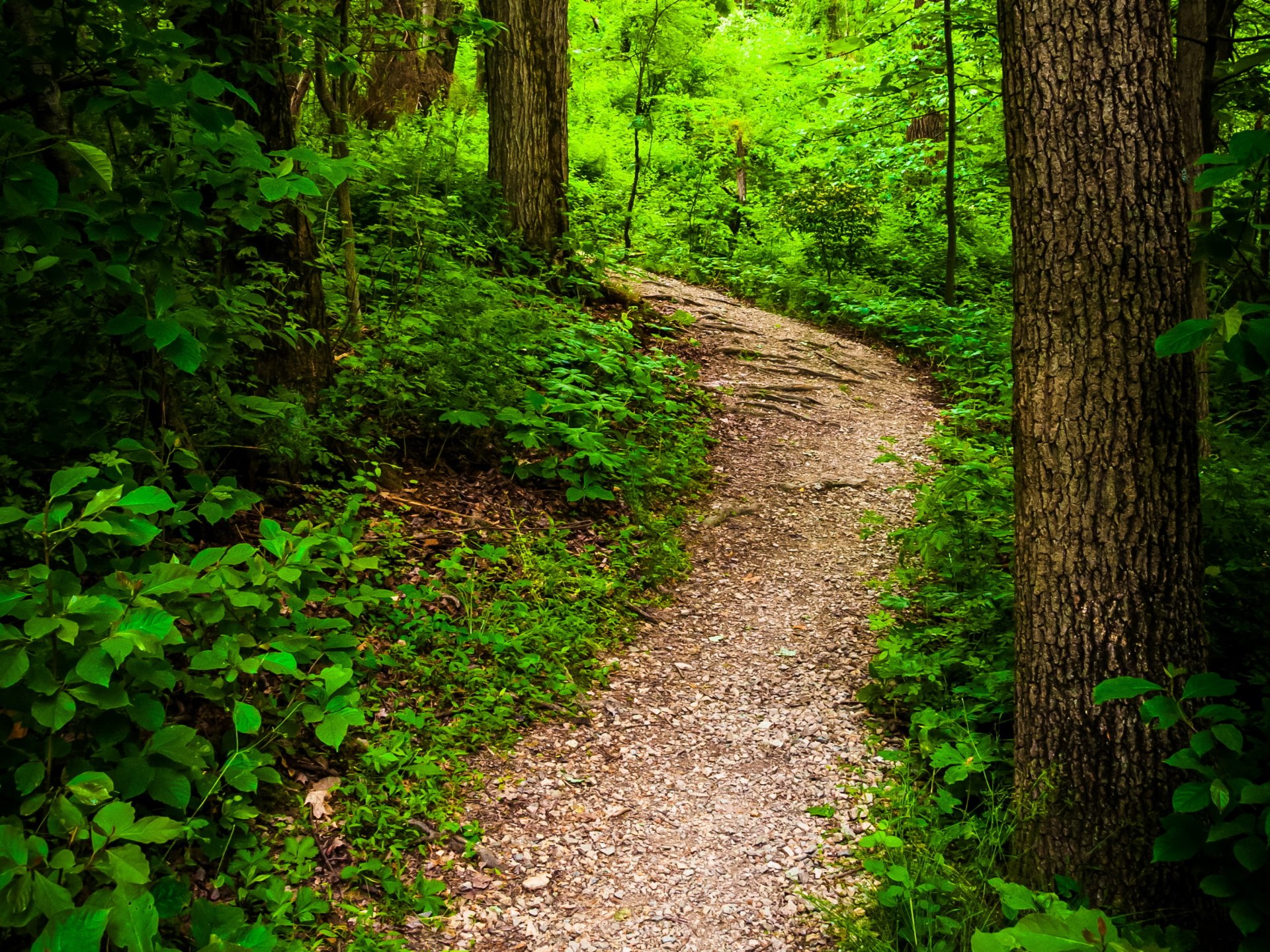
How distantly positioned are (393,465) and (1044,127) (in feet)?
13.3

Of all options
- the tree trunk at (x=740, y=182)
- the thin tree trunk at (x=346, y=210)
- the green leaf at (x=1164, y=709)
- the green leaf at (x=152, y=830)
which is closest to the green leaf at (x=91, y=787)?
the green leaf at (x=152, y=830)

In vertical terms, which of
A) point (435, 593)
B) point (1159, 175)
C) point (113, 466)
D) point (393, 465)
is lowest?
point (435, 593)

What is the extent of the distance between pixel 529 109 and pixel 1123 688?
7964 millimetres

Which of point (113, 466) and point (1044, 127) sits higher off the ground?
point (1044, 127)

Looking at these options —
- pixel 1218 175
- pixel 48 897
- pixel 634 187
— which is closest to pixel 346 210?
pixel 48 897

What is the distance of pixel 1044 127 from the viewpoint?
113 inches

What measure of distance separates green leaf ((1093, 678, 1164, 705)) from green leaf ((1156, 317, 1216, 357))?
1022 millimetres

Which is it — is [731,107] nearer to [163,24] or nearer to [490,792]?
[163,24]

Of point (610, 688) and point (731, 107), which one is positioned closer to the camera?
point (610, 688)

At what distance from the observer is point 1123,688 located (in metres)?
2.43

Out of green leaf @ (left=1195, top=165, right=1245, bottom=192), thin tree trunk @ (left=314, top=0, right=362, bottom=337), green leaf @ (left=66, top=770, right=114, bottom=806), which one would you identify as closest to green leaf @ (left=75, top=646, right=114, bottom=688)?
green leaf @ (left=66, top=770, right=114, bottom=806)

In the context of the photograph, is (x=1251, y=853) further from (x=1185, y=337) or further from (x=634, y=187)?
(x=634, y=187)

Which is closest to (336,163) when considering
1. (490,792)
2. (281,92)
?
(281,92)

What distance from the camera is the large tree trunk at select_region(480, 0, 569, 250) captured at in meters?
8.23
